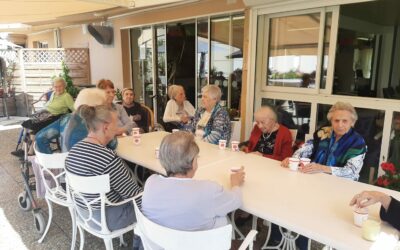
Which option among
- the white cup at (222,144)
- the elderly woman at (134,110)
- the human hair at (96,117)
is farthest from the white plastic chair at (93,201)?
the elderly woman at (134,110)

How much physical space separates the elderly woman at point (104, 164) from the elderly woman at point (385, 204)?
1.31 m

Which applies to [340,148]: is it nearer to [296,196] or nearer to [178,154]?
[296,196]

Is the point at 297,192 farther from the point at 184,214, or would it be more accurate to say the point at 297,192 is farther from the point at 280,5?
the point at 280,5

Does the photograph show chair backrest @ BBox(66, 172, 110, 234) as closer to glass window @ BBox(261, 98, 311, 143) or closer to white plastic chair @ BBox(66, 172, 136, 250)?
white plastic chair @ BBox(66, 172, 136, 250)

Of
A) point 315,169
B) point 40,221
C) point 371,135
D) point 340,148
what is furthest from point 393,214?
point 40,221

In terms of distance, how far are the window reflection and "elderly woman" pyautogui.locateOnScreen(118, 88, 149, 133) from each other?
181cm

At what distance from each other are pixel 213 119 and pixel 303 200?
1.52 m

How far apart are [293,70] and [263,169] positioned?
2328 millimetres

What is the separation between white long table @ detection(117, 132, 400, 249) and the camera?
128 centimetres

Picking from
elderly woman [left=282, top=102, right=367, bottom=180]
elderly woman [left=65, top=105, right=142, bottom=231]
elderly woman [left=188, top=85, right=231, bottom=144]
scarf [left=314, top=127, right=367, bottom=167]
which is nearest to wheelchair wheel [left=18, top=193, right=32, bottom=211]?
elderly woman [left=65, top=105, right=142, bottom=231]

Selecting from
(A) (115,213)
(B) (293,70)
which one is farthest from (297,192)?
(B) (293,70)

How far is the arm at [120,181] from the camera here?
6.09 feet

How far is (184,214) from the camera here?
4.08ft

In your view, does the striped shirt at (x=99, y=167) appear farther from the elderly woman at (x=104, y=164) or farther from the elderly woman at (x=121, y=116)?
the elderly woman at (x=121, y=116)
